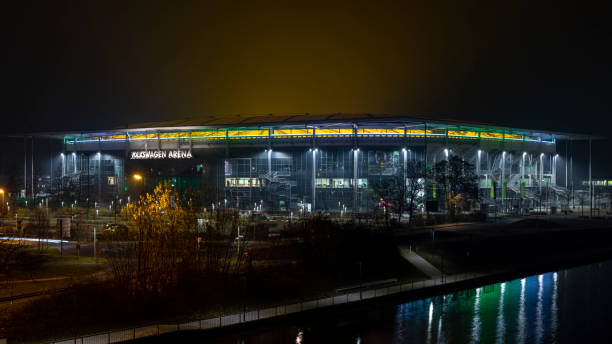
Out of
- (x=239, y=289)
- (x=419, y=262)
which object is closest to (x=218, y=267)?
(x=239, y=289)

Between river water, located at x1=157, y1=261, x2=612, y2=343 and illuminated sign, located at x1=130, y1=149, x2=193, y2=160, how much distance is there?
124 feet

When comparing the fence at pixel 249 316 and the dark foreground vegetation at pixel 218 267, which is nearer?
the fence at pixel 249 316

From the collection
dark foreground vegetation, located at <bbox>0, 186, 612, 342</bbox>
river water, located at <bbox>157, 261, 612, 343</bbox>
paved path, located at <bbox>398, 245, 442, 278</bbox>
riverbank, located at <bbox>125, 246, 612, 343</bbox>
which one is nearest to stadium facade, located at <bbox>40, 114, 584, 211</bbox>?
dark foreground vegetation, located at <bbox>0, 186, 612, 342</bbox>

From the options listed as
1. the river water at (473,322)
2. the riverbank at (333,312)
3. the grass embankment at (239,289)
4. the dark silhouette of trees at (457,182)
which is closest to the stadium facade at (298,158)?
the dark silhouette of trees at (457,182)

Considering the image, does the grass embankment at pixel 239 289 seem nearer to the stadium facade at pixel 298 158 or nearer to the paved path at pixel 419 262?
the paved path at pixel 419 262

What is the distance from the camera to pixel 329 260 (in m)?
27.4

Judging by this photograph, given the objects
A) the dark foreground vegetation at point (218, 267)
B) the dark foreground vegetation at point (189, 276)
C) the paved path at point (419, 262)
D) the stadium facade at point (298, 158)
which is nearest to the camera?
the dark foreground vegetation at point (189, 276)

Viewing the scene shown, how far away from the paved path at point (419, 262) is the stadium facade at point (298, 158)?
2010 centimetres

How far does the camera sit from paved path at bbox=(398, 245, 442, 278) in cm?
2884

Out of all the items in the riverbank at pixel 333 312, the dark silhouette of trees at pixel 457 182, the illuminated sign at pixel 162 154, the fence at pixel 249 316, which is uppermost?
the illuminated sign at pixel 162 154

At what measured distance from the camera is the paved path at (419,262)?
94.6 feet

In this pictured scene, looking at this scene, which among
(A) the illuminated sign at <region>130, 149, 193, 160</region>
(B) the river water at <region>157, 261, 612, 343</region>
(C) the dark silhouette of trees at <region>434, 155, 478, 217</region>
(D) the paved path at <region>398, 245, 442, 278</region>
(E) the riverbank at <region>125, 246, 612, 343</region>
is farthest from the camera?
(A) the illuminated sign at <region>130, 149, 193, 160</region>

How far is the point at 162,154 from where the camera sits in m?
59.6

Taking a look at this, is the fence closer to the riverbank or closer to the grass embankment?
the riverbank
